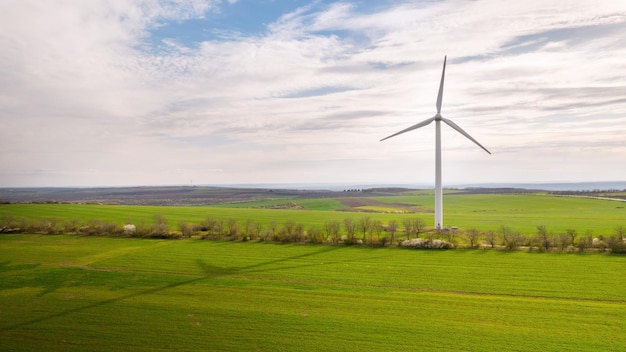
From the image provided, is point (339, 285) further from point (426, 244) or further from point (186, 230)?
point (186, 230)

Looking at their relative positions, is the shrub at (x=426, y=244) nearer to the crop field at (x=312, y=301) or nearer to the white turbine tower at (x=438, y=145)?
the crop field at (x=312, y=301)

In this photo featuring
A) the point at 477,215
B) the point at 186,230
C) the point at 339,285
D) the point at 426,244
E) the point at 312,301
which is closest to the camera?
the point at 312,301

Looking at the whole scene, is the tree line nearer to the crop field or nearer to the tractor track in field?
the crop field

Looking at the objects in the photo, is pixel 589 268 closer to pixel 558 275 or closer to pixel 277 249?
pixel 558 275

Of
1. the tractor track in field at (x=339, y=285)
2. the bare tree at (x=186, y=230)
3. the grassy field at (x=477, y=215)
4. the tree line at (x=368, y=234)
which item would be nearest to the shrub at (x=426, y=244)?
the tree line at (x=368, y=234)

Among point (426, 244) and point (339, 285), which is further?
point (426, 244)

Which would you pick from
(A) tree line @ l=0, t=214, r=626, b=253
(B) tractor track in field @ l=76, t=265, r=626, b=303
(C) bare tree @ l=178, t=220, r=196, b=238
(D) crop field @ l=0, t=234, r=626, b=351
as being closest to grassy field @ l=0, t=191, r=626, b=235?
(A) tree line @ l=0, t=214, r=626, b=253

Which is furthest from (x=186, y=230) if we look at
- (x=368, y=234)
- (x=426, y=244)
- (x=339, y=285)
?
(x=426, y=244)
